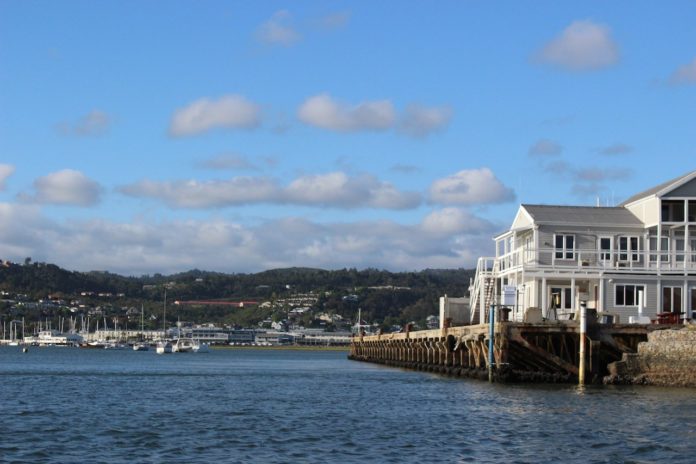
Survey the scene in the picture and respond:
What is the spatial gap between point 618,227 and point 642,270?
4639mm

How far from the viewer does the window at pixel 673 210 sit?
63125mm

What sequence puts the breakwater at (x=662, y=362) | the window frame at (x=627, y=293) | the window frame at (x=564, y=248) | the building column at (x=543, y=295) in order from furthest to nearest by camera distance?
the window frame at (x=564, y=248), the building column at (x=543, y=295), the window frame at (x=627, y=293), the breakwater at (x=662, y=362)

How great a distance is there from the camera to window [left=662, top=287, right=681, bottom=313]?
5947cm

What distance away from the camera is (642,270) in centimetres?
5962

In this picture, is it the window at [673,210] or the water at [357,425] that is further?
the window at [673,210]

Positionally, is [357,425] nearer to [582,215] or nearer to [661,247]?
[582,215]

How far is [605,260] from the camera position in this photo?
62.0m

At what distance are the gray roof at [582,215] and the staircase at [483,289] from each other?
438 cm

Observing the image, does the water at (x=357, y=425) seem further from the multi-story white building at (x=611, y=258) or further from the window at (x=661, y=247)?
the window at (x=661, y=247)

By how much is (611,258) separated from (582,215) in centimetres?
416

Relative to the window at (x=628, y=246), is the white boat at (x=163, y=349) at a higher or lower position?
lower

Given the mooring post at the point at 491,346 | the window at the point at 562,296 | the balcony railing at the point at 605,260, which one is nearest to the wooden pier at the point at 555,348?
the mooring post at the point at 491,346

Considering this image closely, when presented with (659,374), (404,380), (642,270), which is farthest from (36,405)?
(642,270)

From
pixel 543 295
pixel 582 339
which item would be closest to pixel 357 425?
pixel 582 339
